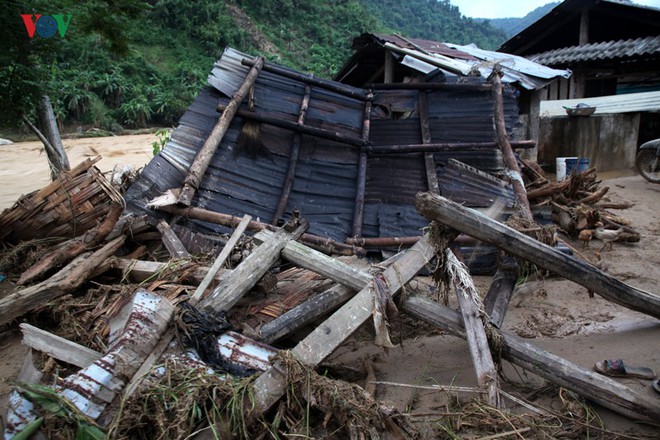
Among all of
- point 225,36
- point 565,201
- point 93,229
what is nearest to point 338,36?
point 225,36

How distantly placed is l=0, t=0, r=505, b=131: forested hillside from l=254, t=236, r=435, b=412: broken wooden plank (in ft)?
19.2

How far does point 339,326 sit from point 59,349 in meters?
1.72

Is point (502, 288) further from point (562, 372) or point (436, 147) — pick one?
point (436, 147)

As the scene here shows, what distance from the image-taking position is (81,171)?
455cm

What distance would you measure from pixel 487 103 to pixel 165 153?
173 inches

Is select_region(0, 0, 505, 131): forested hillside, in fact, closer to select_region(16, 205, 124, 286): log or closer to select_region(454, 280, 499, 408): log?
select_region(16, 205, 124, 286): log

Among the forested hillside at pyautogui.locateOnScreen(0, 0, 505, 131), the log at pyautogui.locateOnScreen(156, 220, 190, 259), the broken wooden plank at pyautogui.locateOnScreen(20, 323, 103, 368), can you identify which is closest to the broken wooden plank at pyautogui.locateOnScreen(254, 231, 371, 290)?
the log at pyautogui.locateOnScreen(156, 220, 190, 259)

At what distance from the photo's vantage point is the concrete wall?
11227mm

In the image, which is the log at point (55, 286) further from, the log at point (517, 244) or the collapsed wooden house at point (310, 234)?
the log at point (517, 244)

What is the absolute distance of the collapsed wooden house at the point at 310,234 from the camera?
2629mm

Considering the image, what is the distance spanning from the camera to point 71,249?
4180 millimetres

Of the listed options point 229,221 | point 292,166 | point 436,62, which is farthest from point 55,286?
point 436,62

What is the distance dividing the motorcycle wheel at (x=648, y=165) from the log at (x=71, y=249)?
10.5 m

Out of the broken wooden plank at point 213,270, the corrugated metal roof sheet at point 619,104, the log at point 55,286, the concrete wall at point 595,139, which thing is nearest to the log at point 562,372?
the broken wooden plank at point 213,270
